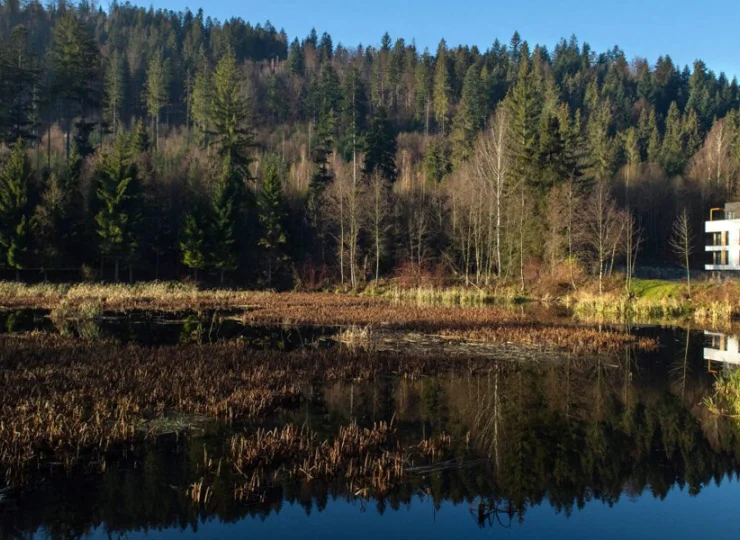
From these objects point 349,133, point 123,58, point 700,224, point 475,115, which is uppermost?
point 123,58

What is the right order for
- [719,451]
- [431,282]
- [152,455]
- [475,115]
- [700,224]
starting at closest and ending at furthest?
[152,455], [719,451], [431,282], [700,224], [475,115]

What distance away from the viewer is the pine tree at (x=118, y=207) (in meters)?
45.4

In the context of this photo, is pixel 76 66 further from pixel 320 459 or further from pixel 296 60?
pixel 296 60

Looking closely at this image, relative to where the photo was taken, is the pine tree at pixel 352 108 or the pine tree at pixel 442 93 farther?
the pine tree at pixel 442 93

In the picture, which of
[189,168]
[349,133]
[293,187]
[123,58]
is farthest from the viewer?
[123,58]

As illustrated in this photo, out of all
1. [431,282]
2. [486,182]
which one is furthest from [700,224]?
[431,282]

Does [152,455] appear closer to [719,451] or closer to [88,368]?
[88,368]

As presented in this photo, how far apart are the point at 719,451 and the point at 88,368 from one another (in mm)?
12372

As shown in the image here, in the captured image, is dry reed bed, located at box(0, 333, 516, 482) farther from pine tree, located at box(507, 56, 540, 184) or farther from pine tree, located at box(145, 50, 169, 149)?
pine tree, located at box(145, 50, 169, 149)

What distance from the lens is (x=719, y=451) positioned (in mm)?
9719

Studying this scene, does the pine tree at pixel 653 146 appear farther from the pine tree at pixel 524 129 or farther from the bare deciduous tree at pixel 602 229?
the bare deciduous tree at pixel 602 229

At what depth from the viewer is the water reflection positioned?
689cm

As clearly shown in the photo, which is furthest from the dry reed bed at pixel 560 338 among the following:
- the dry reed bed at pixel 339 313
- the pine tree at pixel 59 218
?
the pine tree at pixel 59 218

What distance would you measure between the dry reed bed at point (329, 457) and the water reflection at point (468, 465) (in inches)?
6.9
